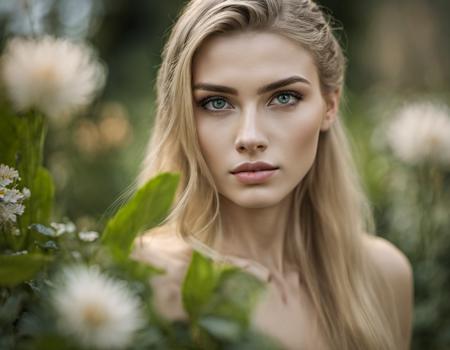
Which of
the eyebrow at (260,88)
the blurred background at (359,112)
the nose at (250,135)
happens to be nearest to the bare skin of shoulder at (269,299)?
the blurred background at (359,112)

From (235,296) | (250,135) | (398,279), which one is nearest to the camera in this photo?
(235,296)

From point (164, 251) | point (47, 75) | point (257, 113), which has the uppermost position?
point (47, 75)

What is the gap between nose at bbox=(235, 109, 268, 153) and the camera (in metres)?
1.70

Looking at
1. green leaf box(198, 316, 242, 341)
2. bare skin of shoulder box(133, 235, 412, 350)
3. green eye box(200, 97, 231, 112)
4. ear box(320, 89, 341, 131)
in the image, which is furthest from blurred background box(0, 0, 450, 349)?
green leaf box(198, 316, 242, 341)

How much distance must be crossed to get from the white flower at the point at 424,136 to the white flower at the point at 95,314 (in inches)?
78.7

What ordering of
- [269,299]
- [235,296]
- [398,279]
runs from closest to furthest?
[235,296] → [269,299] → [398,279]

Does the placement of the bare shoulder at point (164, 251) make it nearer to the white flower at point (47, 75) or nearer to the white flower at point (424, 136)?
the white flower at point (47, 75)

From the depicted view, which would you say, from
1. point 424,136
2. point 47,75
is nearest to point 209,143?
point 47,75

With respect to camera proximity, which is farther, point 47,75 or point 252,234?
point 252,234

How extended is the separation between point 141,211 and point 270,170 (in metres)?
0.61

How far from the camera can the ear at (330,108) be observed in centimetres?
206

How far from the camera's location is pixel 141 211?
125 cm

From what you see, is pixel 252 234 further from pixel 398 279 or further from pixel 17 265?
pixel 17 265

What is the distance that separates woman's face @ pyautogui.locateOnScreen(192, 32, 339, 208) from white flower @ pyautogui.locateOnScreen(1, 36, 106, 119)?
362 mm
